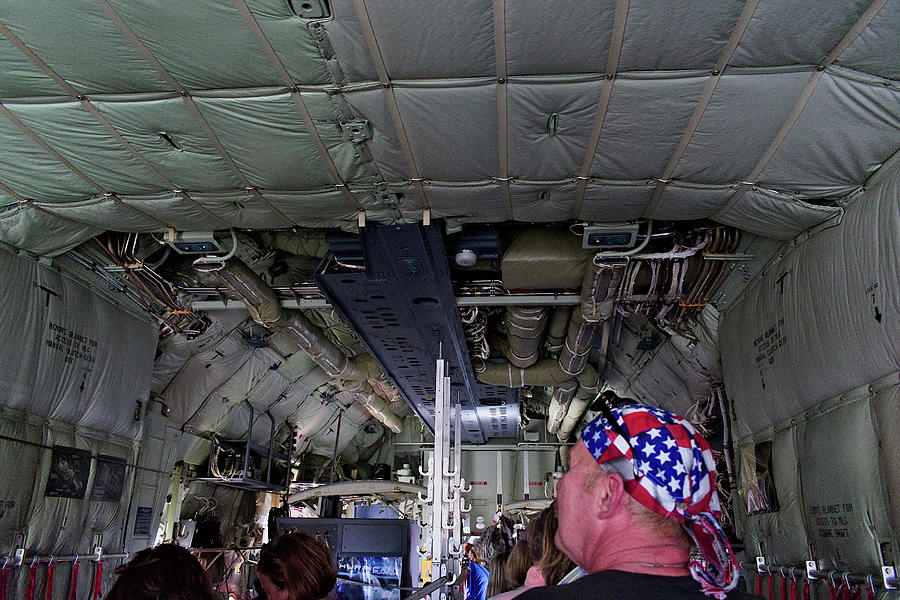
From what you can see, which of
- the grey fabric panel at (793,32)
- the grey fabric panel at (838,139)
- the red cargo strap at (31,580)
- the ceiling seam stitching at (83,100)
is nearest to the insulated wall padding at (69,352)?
the red cargo strap at (31,580)

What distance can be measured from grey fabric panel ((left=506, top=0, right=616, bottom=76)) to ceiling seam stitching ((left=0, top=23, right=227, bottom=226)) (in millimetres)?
2170

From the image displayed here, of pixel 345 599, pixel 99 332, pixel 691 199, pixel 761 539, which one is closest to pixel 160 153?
pixel 99 332

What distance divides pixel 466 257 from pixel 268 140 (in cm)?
199

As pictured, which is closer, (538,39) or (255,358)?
(538,39)

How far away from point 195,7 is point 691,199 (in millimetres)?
3040

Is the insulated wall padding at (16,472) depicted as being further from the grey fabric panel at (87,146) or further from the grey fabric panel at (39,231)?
the grey fabric panel at (87,146)

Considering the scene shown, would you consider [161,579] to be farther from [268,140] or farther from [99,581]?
[99,581]

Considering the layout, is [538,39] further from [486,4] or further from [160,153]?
[160,153]

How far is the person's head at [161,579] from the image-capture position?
2070 mm

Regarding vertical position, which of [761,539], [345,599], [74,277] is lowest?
[345,599]

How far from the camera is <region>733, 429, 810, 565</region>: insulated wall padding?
4.25 m

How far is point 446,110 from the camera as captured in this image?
3.37m

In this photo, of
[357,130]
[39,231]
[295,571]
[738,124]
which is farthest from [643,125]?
[39,231]

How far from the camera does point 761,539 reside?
16.3 feet
